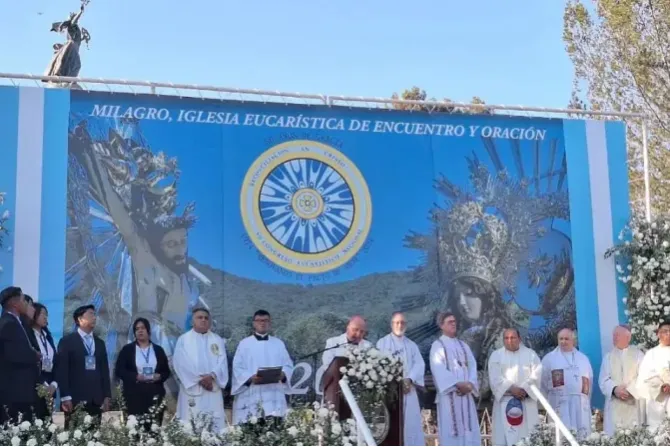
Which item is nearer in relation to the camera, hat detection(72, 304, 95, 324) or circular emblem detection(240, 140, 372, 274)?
hat detection(72, 304, 95, 324)

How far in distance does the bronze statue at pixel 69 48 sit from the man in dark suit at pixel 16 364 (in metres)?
4.08

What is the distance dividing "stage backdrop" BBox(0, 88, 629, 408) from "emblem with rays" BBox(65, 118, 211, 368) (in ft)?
0.05

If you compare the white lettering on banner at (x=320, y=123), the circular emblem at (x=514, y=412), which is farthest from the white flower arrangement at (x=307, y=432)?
the white lettering on banner at (x=320, y=123)

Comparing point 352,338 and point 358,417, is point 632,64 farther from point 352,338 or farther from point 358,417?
point 358,417

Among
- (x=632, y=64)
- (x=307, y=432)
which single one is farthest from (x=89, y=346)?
(x=632, y=64)

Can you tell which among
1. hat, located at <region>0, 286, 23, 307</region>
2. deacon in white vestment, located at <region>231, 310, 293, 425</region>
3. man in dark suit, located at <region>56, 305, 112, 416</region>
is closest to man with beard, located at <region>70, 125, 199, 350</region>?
deacon in white vestment, located at <region>231, 310, 293, 425</region>

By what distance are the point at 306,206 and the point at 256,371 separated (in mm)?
1981

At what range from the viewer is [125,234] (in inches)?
395

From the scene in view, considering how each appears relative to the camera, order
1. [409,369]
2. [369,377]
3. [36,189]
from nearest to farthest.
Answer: [369,377] → [36,189] → [409,369]

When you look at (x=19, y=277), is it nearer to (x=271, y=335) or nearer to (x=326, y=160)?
(x=271, y=335)

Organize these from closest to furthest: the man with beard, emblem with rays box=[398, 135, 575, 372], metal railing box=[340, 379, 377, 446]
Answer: metal railing box=[340, 379, 377, 446], the man with beard, emblem with rays box=[398, 135, 575, 372]

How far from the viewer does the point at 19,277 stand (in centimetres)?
961

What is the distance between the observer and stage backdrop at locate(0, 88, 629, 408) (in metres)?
9.90

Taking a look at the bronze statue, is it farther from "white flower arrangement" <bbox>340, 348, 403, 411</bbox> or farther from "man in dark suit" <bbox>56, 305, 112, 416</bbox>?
"white flower arrangement" <bbox>340, 348, 403, 411</bbox>
